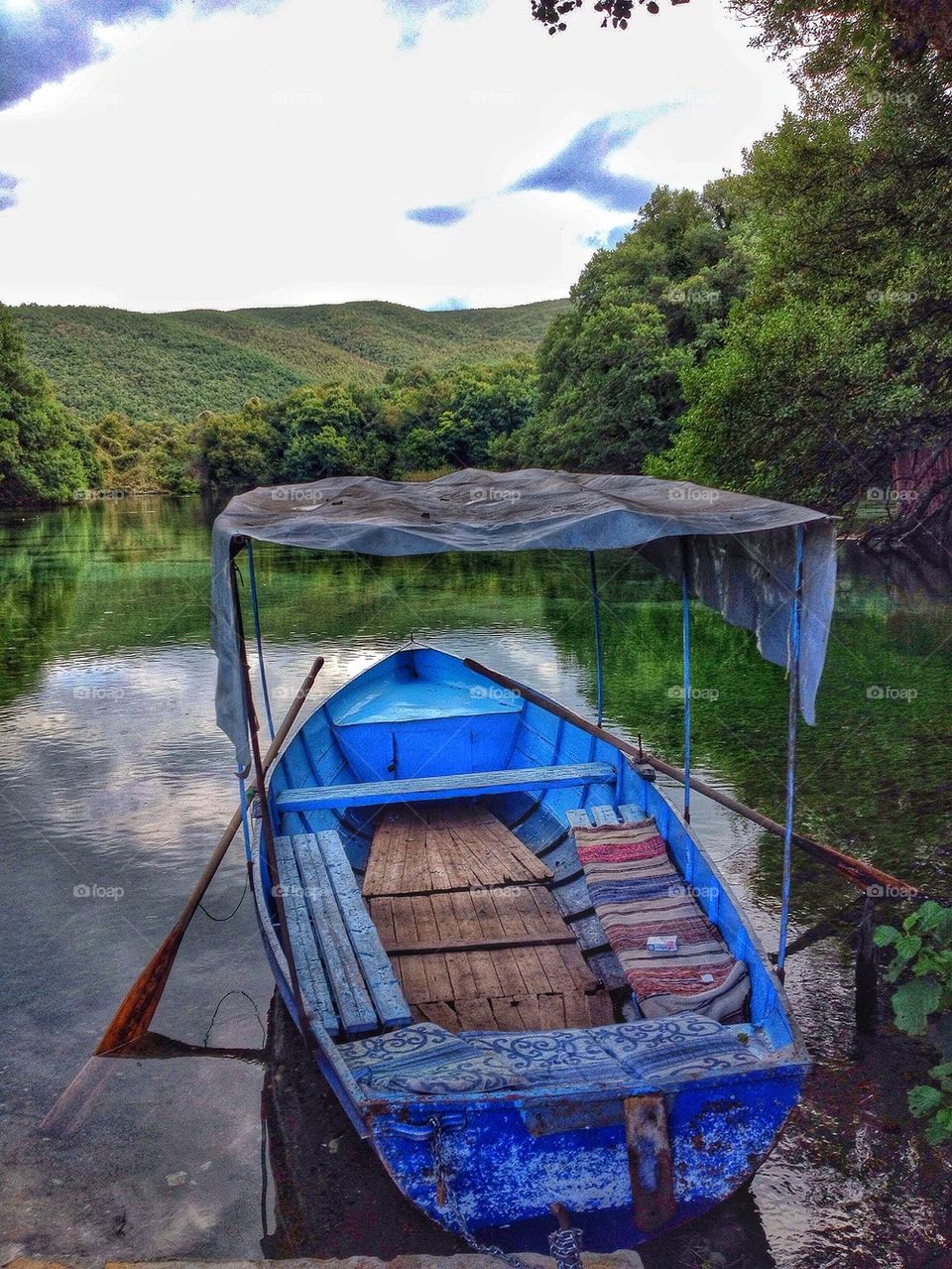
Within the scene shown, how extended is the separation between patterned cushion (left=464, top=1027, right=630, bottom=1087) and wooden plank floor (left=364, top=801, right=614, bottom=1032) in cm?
92

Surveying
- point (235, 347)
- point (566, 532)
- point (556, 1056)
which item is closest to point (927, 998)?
point (556, 1056)

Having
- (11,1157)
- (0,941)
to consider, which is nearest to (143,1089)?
(11,1157)

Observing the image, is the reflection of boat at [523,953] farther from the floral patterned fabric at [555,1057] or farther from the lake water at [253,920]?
the lake water at [253,920]

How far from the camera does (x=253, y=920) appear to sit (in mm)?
7738

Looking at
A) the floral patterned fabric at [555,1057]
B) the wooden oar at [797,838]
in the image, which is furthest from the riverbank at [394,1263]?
the wooden oar at [797,838]

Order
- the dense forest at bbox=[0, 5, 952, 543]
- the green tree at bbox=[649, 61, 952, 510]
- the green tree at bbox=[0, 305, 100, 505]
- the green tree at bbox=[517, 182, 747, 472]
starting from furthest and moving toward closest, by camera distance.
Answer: the green tree at bbox=[0, 305, 100, 505]
the green tree at bbox=[517, 182, 747, 472]
the dense forest at bbox=[0, 5, 952, 543]
the green tree at bbox=[649, 61, 952, 510]

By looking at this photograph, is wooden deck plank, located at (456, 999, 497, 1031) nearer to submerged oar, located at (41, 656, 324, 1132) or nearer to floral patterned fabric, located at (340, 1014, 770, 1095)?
floral patterned fabric, located at (340, 1014, 770, 1095)

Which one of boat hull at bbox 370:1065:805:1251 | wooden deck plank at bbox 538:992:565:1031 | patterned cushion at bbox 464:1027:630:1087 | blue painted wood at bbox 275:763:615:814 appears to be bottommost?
wooden deck plank at bbox 538:992:565:1031

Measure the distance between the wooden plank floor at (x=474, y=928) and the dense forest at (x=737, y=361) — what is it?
22.4ft

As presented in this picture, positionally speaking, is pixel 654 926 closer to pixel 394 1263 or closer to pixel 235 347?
pixel 394 1263

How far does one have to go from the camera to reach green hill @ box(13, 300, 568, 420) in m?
129

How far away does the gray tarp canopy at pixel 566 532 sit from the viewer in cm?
494

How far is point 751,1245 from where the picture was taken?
14.3 ft

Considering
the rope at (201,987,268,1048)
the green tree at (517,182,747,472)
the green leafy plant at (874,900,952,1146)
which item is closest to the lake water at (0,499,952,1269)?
the rope at (201,987,268,1048)
